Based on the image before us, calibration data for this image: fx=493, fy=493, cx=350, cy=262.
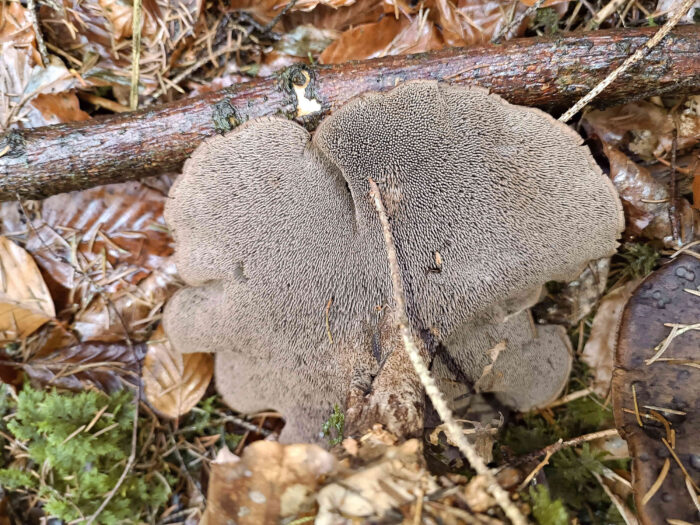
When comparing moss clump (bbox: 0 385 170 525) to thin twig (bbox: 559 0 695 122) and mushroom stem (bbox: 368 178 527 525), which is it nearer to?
mushroom stem (bbox: 368 178 527 525)

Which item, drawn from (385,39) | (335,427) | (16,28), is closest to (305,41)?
(385,39)

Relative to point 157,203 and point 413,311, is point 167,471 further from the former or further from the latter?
point 413,311

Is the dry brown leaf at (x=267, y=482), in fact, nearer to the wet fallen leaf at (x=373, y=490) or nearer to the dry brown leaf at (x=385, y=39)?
the wet fallen leaf at (x=373, y=490)

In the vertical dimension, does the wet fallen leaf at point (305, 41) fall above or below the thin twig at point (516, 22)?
below

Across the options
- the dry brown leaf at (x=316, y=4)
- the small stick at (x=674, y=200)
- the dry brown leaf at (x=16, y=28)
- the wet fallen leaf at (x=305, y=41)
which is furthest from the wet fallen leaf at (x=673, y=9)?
the dry brown leaf at (x=16, y=28)

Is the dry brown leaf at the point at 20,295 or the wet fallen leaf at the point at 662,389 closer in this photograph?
the wet fallen leaf at the point at 662,389

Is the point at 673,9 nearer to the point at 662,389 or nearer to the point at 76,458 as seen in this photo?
the point at 662,389
